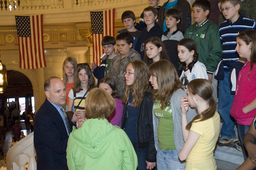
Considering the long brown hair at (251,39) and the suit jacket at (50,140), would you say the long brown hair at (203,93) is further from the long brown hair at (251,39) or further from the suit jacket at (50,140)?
the suit jacket at (50,140)

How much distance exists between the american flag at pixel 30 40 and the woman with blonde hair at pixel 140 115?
806 cm

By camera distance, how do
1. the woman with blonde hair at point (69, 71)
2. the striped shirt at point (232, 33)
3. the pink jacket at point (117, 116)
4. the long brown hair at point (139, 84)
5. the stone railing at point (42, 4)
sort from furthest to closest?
the stone railing at point (42, 4) < the woman with blonde hair at point (69, 71) < the striped shirt at point (232, 33) < the pink jacket at point (117, 116) < the long brown hair at point (139, 84)

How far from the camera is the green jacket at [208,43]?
3840 mm

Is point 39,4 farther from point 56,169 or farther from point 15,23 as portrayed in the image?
point 56,169

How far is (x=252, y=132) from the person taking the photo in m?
2.24

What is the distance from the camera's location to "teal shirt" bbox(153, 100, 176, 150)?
269cm

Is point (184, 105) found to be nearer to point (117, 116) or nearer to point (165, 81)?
point (165, 81)

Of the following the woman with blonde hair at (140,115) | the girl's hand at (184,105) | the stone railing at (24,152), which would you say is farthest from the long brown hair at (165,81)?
the stone railing at (24,152)

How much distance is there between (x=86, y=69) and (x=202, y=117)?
246 cm

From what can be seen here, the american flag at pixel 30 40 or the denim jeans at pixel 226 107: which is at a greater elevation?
the american flag at pixel 30 40

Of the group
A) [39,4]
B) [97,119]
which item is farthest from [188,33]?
[39,4]

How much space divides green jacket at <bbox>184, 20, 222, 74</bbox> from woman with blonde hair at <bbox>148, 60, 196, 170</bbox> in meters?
1.34

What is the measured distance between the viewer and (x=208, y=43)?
4.01 m

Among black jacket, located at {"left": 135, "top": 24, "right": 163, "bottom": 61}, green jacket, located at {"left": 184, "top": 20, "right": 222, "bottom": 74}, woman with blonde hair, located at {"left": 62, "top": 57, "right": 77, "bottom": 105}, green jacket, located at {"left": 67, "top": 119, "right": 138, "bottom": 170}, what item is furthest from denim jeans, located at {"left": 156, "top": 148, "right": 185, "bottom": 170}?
black jacket, located at {"left": 135, "top": 24, "right": 163, "bottom": 61}
